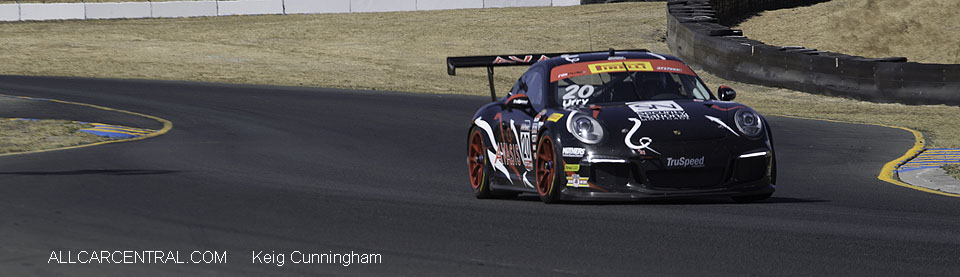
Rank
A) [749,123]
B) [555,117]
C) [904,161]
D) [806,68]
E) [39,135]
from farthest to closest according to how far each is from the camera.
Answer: [806,68], [39,135], [904,161], [555,117], [749,123]

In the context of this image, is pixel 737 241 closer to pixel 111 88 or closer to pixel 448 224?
pixel 448 224

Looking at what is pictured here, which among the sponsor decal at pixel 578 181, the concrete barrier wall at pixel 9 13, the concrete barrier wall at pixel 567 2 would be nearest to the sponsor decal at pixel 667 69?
the sponsor decal at pixel 578 181

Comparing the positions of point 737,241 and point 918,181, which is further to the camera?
point 918,181

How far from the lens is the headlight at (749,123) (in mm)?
9117

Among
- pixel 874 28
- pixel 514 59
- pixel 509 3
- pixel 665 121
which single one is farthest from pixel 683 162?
pixel 509 3

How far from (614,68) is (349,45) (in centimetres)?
2803

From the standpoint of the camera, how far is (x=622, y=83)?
9953 millimetres

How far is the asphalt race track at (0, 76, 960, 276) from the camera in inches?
255

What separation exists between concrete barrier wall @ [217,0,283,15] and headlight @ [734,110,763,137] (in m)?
37.8

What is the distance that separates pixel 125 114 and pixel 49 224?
13649mm

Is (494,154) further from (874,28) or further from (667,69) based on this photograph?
(874,28)

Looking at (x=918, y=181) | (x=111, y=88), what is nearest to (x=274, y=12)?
(x=111, y=88)

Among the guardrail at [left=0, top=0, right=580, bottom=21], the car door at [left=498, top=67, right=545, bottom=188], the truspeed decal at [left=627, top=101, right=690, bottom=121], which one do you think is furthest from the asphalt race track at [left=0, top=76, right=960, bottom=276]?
the guardrail at [left=0, top=0, right=580, bottom=21]

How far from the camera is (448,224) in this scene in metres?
8.07
